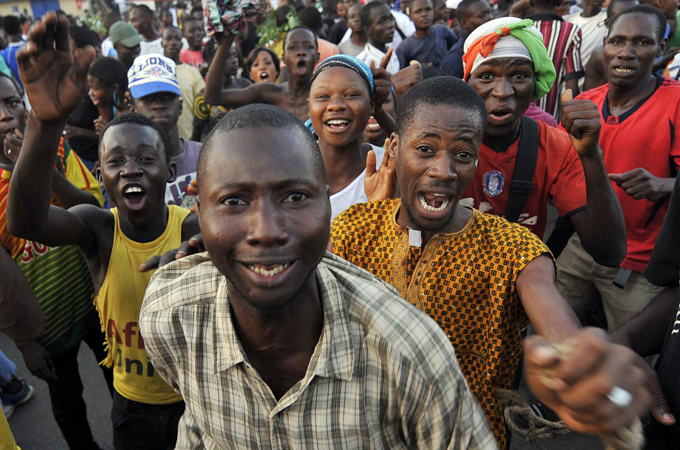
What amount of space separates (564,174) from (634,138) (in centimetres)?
85

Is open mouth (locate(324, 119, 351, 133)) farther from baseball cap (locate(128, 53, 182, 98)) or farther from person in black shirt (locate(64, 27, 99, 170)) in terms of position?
person in black shirt (locate(64, 27, 99, 170))

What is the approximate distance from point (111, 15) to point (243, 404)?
10018mm

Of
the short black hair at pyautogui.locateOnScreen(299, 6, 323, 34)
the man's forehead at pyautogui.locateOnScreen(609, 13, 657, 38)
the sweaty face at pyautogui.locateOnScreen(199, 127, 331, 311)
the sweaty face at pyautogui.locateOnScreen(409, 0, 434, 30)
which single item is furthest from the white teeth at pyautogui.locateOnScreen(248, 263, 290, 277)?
the short black hair at pyautogui.locateOnScreen(299, 6, 323, 34)

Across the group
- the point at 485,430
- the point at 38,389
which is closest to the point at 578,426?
the point at 485,430

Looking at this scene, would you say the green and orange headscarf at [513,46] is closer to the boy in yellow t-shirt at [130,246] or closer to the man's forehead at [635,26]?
the man's forehead at [635,26]

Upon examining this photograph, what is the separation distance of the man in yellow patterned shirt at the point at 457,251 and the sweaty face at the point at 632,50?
4.49ft

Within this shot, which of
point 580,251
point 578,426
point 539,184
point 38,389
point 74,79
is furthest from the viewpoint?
point 38,389

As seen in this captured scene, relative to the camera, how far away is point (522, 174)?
2428mm

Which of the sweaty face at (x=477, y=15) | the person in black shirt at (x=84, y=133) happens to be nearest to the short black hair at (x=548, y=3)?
the sweaty face at (x=477, y=15)

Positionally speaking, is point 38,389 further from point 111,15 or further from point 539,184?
point 111,15

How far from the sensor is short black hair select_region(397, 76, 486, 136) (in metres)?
1.91

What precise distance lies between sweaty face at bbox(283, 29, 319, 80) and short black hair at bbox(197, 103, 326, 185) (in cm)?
333

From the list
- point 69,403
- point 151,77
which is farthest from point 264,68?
point 69,403

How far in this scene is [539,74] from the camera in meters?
2.56
